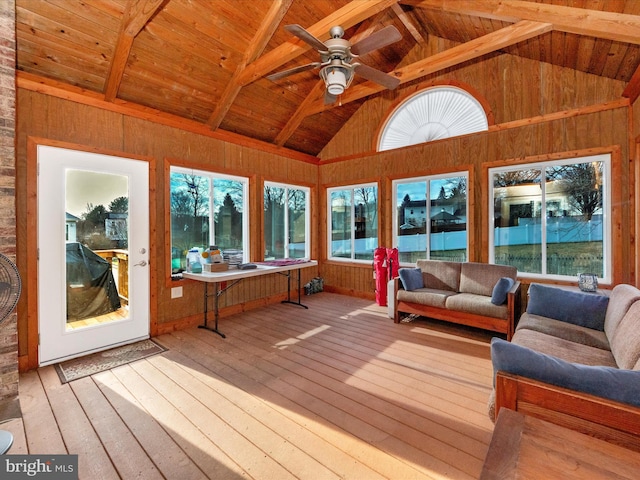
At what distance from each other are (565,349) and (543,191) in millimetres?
2673

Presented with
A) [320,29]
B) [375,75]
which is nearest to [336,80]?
[375,75]

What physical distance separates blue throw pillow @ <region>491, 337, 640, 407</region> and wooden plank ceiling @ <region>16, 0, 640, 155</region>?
2.96 m

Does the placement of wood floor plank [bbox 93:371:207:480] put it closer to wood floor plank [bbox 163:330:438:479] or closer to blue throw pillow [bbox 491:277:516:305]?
wood floor plank [bbox 163:330:438:479]

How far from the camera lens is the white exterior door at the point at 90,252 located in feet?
10.1

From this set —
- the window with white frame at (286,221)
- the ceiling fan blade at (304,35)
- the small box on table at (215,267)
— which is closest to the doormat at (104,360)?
the small box on table at (215,267)

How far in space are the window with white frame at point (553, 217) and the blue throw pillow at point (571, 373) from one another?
3344 mm

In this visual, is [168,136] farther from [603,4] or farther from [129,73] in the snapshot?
[603,4]

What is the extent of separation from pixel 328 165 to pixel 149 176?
141 inches

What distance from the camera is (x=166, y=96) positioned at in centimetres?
393

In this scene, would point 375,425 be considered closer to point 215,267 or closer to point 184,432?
point 184,432

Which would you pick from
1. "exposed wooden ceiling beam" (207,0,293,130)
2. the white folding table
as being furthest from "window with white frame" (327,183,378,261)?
"exposed wooden ceiling beam" (207,0,293,130)

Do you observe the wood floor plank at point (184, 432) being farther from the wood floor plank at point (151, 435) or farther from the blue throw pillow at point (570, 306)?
the blue throw pillow at point (570, 306)

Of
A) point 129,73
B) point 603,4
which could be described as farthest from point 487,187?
point 129,73

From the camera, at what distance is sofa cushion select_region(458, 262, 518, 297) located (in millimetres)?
3996
